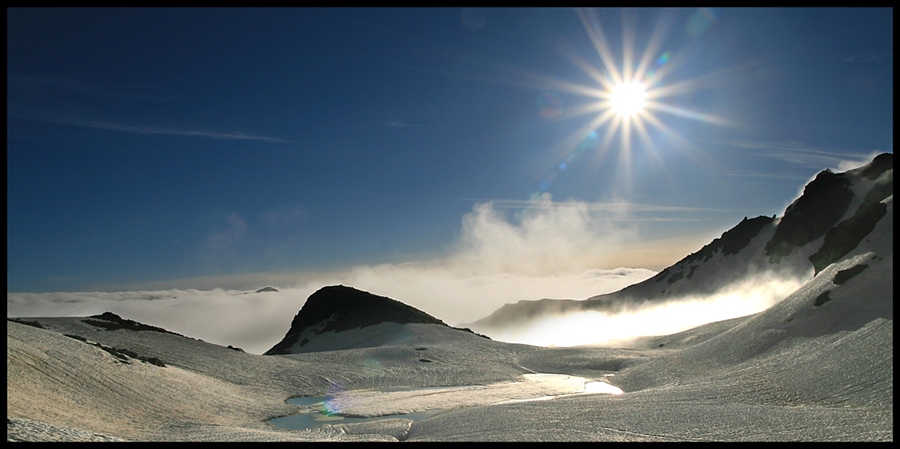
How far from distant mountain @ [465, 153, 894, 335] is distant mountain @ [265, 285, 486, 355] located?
79.7m

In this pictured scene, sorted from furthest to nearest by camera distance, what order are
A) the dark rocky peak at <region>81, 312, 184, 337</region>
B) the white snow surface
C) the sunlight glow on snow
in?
the sunlight glow on snow < the dark rocky peak at <region>81, 312, 184, 337</region> < the white snow surface

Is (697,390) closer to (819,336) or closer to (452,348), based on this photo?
(819,336)

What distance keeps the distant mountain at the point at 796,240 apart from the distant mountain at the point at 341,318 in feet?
262

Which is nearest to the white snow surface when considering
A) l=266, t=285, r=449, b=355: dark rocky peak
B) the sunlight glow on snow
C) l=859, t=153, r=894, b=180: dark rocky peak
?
l=266, t=285, r=449, b=355: dark rocky peak

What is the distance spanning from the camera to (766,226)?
569 feet

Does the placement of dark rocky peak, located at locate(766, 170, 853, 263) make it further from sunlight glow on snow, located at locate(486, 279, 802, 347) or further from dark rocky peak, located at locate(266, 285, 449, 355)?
dark rocky peak, located at locate(266, 285, 449, 355)

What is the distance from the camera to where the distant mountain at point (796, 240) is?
58.6 m

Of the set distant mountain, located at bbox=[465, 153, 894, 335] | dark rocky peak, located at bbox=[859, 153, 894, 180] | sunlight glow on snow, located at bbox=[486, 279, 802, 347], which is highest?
dark rocky peak, located at bbox=[859, 153, 894, 180]

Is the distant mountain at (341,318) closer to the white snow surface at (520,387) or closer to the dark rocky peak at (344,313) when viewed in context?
the dark rocky peak at (344,313)

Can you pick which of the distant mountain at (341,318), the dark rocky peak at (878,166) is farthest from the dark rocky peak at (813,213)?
the distant mountain at (341,318)

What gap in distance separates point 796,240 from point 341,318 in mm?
135954

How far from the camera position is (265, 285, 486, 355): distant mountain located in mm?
106938

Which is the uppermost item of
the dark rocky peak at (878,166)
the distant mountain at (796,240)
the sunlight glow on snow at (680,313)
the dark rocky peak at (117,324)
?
the dark rocky peak at (878,166)

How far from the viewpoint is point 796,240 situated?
135625 mm
